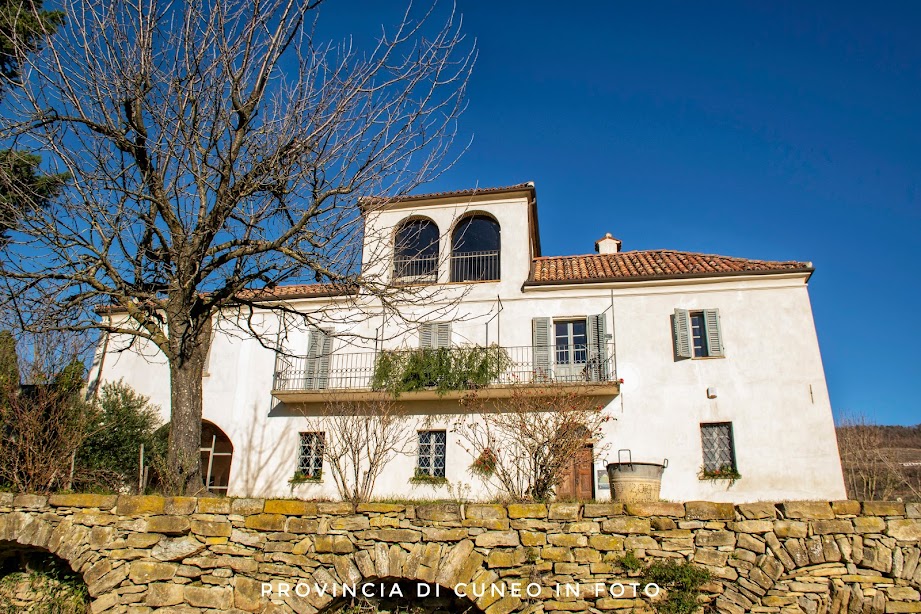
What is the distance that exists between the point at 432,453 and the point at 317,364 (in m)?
4.06

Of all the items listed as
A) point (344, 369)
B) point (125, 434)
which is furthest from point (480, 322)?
point (125, 434)

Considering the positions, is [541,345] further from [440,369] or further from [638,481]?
[638,481]

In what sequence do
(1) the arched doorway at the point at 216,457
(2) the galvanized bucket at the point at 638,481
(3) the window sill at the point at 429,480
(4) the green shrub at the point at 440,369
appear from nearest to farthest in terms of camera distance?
(2) the galvanized bucket at the point at 638,481 → (3) the window sill at the point at 429,480 → (4) the green shrub at the point at 440,369 → (1) the arched doorway at the point at 216,457

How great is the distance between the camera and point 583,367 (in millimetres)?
14586

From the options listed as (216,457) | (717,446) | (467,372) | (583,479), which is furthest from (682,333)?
(216,457)

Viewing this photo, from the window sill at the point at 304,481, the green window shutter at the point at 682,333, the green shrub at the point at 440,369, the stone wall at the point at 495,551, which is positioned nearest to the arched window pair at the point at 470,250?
the green shrub at the point at 440,369

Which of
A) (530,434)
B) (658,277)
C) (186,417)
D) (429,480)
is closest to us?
(186,417)

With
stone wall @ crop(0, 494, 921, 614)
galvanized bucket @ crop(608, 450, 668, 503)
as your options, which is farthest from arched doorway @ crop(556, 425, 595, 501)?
stone wall @ crop(0, 494, 921, 614)

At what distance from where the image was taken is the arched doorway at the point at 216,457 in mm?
16531

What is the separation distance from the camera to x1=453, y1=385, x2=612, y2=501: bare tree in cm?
818

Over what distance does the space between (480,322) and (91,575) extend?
1054 centimetres

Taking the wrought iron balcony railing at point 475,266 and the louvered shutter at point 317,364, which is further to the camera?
the wrought iron balcony railing at point 475,266

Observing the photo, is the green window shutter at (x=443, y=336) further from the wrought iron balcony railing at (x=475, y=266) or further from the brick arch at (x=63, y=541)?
the brick arch at (x=63, y=541)

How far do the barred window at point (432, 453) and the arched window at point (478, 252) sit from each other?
4.34 metres
